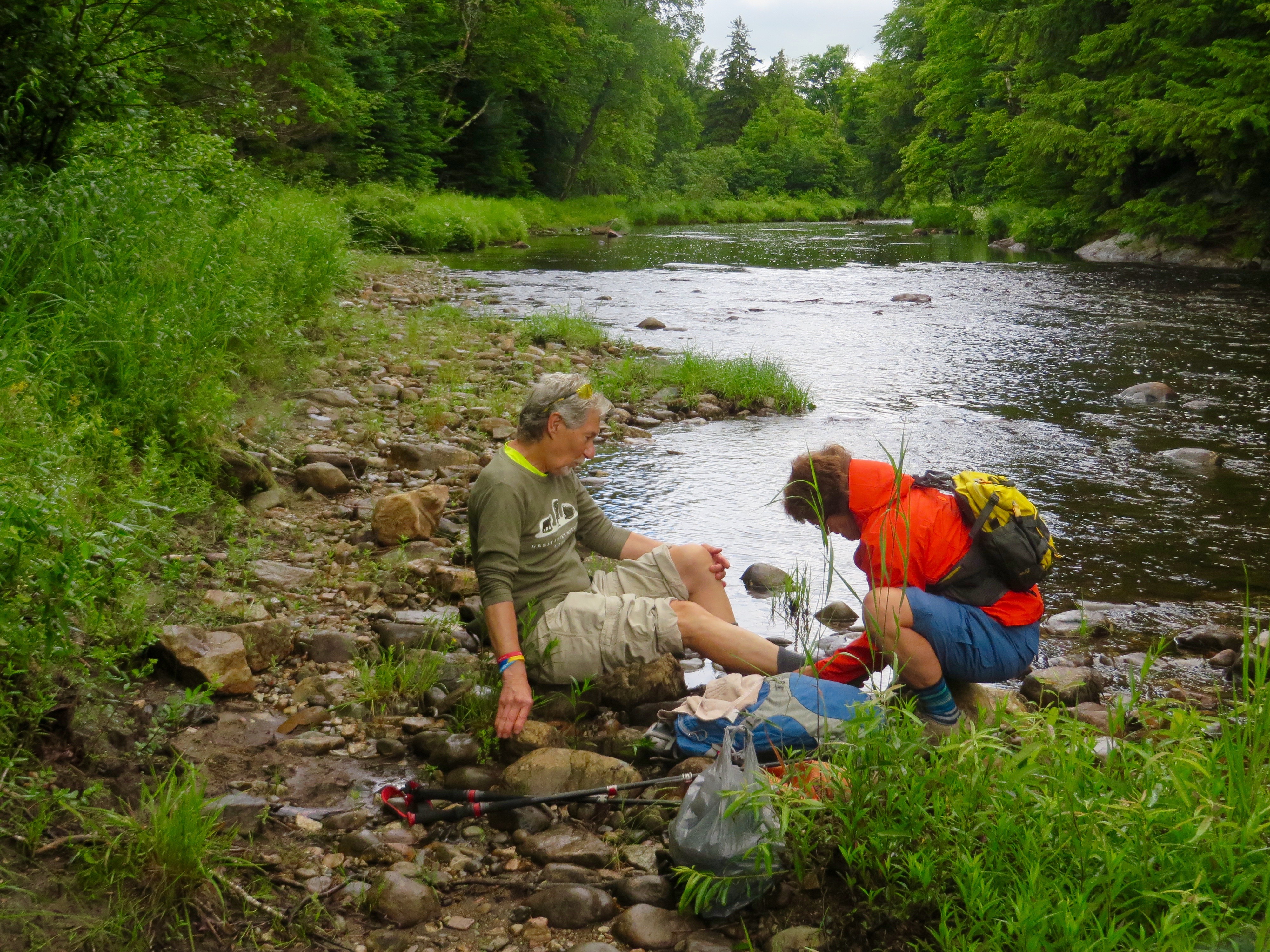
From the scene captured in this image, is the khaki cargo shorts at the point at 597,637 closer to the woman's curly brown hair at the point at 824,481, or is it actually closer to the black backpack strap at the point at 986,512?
the woman's curly brown hair at the point at 824,481

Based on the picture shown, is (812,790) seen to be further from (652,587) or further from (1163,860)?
(652,587)

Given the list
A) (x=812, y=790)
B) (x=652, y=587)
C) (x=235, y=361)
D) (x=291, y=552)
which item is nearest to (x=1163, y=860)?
(x=812, y=790)

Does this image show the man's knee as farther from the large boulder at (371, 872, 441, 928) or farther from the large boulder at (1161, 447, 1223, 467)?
the large boulder at (1161, 447, 1223, 467)

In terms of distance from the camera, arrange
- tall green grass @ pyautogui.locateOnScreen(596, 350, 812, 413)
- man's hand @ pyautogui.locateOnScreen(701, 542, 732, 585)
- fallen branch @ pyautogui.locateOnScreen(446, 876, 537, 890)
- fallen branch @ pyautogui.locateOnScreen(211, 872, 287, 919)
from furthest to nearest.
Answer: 1. tall green grass @ pyautogui.locateOnScreen(596, 350, 812, 413)
2. man's hand @ pyautogui.locateOnScreen(701, 542, 732, 585)
3. fallen branch @ pyautogui.locateOnScreen(446, 876, 537, 890)
4. fallen branch @ pyautogui.locateOnScreen(211, 872, 287, 919)

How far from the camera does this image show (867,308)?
589 inches

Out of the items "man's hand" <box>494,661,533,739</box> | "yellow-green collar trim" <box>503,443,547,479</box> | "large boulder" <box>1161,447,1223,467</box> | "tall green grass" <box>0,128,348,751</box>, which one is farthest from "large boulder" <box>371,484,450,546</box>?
"large boulder" <box>1161,447,1223,467</box>

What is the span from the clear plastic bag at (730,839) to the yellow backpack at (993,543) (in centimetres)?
129

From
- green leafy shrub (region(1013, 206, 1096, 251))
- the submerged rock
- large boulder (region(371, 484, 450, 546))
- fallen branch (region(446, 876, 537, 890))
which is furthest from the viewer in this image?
green leafy shrub (region(1013, 206, 1096, 251))

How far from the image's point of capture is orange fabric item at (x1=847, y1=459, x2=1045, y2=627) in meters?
3.45

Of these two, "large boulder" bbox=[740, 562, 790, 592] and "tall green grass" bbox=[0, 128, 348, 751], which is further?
"large boulder" bbox=[740, 562, 790, 592]

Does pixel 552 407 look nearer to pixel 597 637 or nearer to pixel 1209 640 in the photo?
pixel 597 637

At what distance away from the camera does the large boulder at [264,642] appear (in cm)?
353

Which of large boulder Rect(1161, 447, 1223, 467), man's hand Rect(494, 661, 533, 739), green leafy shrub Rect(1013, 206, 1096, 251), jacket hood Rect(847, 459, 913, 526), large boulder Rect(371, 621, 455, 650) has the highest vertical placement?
green leafy shrub Rect(1013, 206, 1096, 251)

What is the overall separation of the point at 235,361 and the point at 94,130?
6.07ft
